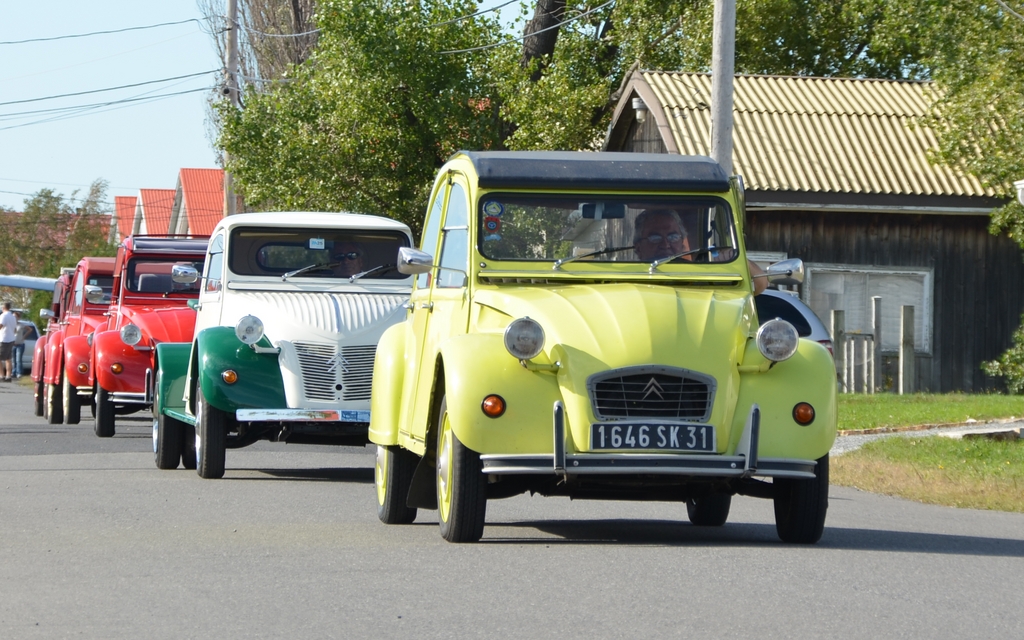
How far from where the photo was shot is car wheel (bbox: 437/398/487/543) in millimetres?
7812

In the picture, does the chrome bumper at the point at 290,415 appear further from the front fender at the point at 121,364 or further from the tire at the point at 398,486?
the front fender at the point at 121,364

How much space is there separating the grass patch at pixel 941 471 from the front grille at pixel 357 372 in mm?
3889

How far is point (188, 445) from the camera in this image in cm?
1373

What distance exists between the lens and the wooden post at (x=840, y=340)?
24906 mm

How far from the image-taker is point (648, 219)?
9.02 meters

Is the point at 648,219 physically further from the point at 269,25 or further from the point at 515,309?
the point at 269,25

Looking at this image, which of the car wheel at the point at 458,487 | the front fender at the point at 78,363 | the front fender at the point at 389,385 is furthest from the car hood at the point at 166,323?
the car wheel at the point at 458,487

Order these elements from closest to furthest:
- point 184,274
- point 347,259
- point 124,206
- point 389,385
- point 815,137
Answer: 1. point 389,385
2. point 184,274
3. point 347,259
4. point 815,137
5. point 124,206

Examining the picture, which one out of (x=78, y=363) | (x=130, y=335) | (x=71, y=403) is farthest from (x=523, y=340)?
(x=71, y=403)

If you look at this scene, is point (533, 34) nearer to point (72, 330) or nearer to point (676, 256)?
point (72, 330)

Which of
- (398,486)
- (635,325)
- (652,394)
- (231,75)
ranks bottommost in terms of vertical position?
(398,486)

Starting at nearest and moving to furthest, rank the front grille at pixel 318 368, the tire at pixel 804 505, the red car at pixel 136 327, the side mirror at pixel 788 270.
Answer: the tire at pixel 804 505 < the side mirror at pixel 788 270 < the front grille at pixel 318 368 < the red car at pixel 136 327

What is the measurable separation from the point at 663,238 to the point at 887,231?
18.5 metres

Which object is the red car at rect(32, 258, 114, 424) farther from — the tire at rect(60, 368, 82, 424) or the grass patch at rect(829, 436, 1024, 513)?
the grass patch at rect(829, 436, 1024, 513)
